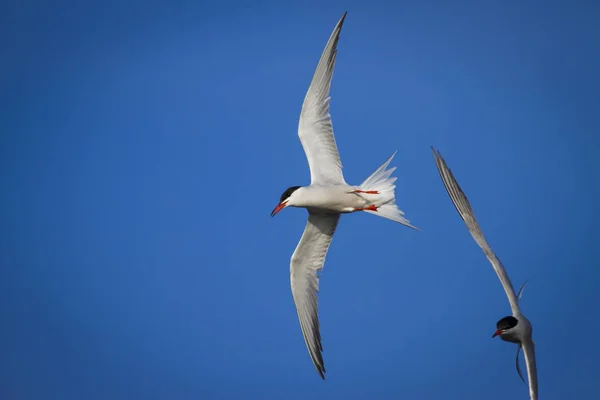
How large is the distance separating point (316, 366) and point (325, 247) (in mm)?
1216

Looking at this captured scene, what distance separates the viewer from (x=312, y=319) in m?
8.27

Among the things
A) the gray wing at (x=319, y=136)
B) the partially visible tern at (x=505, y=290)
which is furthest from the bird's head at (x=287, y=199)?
the partially visible tern at (x=505, y=290)

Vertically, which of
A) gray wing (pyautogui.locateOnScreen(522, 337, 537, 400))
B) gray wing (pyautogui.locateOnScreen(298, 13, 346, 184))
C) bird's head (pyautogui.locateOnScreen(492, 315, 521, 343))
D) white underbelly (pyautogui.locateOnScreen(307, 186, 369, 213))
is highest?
gray wing (pyautogui.locateOnScreen(298, 13, 346, 184))

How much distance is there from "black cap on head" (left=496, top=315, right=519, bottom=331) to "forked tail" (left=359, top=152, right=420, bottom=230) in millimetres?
1300

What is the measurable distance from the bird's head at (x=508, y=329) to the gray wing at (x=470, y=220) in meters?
0.21

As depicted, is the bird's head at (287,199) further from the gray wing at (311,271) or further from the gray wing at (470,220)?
the gray wing at (470,220)

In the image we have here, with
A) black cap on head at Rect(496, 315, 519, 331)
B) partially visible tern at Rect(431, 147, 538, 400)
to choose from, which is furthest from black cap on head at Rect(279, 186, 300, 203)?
black cap on head at Rect(496, 315, 519, 331)

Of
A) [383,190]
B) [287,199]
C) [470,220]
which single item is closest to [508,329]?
[470,220]

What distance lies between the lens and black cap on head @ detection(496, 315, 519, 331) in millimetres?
7477

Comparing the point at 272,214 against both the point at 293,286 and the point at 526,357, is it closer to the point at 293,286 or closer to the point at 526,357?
the point at 293,286

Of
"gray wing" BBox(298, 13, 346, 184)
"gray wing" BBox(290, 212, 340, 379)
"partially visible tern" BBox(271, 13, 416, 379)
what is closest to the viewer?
"partially visible tern" BBox(271, 13, 416, 379)

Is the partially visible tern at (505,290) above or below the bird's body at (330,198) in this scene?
below

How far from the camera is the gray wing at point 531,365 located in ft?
23.2

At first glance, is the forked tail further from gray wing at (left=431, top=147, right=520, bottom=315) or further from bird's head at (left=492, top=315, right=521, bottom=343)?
bird's head at (left=492, top=315, right=521, bottom=343)
